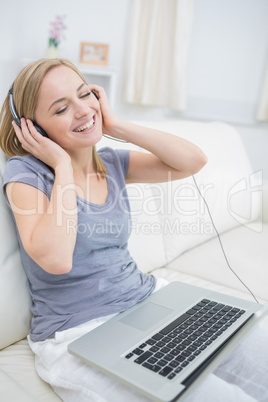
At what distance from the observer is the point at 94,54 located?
360 centimetres

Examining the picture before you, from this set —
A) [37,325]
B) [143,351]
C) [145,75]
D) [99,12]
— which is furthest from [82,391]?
[99,12]

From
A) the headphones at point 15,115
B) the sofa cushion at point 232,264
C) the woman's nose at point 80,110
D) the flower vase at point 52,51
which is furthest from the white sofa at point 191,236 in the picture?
the flower vase at point 52,51

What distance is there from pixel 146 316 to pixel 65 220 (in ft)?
1.05

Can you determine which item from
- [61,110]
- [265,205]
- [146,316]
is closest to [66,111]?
[61,110]

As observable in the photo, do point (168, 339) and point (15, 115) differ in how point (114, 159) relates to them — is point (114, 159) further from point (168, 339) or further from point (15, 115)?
point (168, 339)

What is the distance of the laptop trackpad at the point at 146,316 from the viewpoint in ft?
3.17

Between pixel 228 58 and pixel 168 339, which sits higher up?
pixel 228 58

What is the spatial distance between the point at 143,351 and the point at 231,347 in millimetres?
207

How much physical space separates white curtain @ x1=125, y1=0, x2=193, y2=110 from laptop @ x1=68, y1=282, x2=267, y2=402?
2.73m

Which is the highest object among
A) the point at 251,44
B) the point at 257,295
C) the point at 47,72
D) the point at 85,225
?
the point at 251,44

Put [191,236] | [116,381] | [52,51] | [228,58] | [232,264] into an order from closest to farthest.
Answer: [116,381], [232,264], [191,236], [52,51], [228,58]

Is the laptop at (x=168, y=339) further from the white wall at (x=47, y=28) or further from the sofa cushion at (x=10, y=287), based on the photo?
the white wall at (x=47, y=28)

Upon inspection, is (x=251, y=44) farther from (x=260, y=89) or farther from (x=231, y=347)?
(x=231, y=347)

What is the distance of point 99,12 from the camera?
365cm
